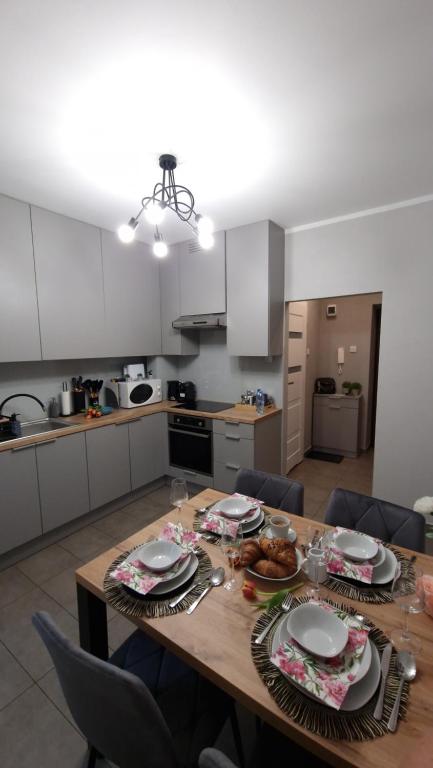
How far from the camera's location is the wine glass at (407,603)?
2.76 feet

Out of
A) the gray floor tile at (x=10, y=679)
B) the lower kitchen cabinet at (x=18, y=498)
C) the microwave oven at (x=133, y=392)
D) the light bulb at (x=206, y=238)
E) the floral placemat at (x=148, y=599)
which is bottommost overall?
the gray floor tile at (x=10, y=679)

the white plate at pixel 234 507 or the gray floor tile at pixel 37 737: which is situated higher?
the white plate at pixel 234 507

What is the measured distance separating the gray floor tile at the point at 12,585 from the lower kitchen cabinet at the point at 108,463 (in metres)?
0.66

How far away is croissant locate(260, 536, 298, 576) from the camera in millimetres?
1097

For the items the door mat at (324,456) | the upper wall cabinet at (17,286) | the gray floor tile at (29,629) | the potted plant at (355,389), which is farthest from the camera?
the potted plant at (355,389)

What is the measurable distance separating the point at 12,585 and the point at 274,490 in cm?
183

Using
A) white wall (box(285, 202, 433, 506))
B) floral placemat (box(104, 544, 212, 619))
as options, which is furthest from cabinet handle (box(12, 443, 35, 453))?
white wall (box(285, 202, 433, 506))

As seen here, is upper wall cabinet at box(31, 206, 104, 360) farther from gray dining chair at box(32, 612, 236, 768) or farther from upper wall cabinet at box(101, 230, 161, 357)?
gray dining chair at box(32, 612, 236, 768)

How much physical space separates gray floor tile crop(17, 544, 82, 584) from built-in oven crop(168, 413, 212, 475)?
126 cm

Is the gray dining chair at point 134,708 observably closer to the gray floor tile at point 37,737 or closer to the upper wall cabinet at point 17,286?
the gray floor tile at point 37,737

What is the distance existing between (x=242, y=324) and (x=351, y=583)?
7.45ft

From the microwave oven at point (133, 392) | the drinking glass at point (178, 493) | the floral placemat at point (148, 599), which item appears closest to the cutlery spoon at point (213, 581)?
the floral placemat at point (148, 599)

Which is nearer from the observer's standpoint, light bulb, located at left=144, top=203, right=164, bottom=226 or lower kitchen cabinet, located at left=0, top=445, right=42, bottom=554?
light bulb, located at left=144, top=203, right=164, bottom=226

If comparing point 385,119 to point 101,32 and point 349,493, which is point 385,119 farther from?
point 349,493
